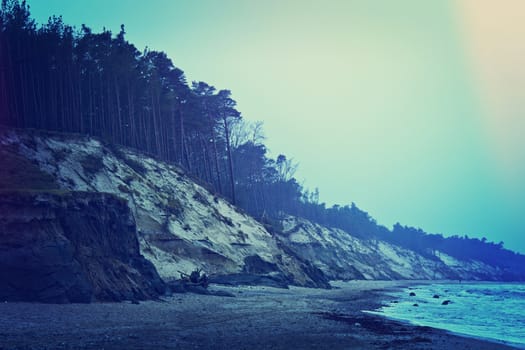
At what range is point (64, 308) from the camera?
78.3 feet

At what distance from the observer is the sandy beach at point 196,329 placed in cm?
1641

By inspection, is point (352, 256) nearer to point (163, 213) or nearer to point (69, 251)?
point (163, 213)

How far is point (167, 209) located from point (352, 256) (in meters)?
83.1

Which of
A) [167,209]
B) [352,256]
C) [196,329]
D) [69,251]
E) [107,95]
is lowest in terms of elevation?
[352,256]

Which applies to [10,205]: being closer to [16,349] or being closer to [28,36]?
[16,349]

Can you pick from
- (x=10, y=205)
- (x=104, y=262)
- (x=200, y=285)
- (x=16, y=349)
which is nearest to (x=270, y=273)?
(x=200, y=285)

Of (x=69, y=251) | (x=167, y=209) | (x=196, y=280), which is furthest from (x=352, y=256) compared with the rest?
(x=69, y=251)

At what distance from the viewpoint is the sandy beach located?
53.8 ft

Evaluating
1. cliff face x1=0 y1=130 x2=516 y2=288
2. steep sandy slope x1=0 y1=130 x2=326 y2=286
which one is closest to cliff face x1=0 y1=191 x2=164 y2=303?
cliff face x1=0 y1=130 x2=516 y2=288

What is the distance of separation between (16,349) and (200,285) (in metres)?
26.0

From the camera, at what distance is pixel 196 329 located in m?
20.5

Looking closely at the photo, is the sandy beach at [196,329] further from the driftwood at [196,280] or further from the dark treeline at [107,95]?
the dark treeline at [107,95]

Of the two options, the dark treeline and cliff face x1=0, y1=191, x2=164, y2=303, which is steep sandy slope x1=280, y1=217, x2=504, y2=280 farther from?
cliff face x1=0, y1=191, x2=164, y2=303

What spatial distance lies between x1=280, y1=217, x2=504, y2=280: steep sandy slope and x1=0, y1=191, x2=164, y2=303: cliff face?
41.4 m
